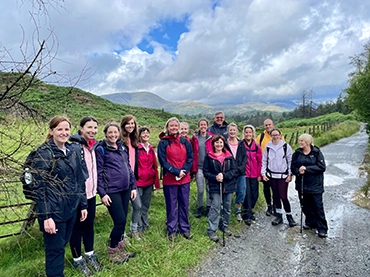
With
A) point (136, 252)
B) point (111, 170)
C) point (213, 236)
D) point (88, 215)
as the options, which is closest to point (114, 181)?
point (111, 170)

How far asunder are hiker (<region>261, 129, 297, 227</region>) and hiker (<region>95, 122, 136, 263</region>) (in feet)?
10.1

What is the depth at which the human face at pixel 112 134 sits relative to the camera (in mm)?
4066

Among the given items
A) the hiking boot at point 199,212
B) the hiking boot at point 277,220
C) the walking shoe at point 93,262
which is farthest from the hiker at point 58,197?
the hiking boot at point 277,220

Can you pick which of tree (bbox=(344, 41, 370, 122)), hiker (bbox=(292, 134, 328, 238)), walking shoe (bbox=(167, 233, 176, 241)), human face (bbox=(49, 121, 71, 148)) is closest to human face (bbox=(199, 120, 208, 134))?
hiker (bbox=(292, 134, 328, 238))

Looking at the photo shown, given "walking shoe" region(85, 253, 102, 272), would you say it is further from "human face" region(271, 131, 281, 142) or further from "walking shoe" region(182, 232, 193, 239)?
"human face" region(271, 131, 281, 142)

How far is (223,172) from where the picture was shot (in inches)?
200

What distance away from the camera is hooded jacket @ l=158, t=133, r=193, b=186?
4.89m

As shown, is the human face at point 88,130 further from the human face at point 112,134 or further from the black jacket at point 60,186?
the black jacket at point 60,186

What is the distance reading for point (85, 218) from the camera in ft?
12.1

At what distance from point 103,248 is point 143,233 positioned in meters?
0.80

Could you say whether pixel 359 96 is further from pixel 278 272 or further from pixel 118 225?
pixel 118 225

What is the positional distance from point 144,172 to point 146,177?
0.10 metres

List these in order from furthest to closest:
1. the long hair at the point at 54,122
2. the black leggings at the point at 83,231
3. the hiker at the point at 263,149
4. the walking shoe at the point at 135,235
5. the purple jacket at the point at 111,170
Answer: the hiker at the point at 263,149
the walking shoe at the point at 135,235
the purple jacket at the point at 111,170
the black leggings at the point at 83,231
the long hair at the point at 54,122

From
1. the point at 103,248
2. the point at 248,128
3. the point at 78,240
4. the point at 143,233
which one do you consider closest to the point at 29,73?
the point at 78,240
